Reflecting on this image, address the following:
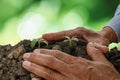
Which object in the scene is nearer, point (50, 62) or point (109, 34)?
point (50, 62)

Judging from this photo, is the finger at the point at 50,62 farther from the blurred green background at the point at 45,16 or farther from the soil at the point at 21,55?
the blurred green background at the point at 45,16

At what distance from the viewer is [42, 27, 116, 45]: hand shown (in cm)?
224

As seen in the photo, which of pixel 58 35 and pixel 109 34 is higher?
pixel 58 35

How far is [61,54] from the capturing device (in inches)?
76.2

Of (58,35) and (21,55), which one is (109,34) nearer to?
(58,35)

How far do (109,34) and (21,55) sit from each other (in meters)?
0.82

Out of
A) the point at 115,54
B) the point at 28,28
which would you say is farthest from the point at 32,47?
the point at 28,28

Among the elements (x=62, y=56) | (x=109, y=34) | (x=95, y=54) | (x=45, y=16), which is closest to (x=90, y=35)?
(x=109, y=34)

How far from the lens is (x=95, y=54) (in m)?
2.03

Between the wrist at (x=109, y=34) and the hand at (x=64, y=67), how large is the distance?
0.64 metres

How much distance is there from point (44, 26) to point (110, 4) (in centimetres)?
73

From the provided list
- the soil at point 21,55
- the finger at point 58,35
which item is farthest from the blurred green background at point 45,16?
the soil at point 21,55

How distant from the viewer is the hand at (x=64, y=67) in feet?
6.19

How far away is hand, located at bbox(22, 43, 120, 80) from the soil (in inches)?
2.2
